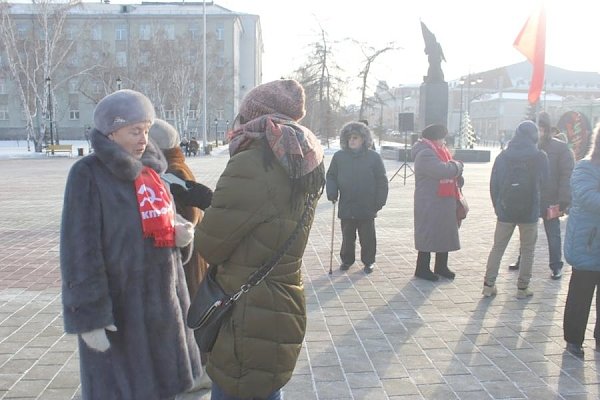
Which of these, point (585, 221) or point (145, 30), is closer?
point (585, 221)

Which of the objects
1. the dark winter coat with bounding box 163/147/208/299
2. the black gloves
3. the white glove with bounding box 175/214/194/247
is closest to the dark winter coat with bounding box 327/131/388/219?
the dark winter coat with bounding box 163/147/208/299

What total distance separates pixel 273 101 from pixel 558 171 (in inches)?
220

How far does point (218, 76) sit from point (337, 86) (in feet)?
52.5

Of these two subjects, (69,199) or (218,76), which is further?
(218,76)

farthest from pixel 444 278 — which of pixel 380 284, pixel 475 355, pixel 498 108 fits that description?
pixel 498 108

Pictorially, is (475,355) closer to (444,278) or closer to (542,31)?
(444,278)

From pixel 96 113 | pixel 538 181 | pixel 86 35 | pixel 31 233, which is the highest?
pixel 86 35

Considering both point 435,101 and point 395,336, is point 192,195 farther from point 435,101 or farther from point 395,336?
point 435,101

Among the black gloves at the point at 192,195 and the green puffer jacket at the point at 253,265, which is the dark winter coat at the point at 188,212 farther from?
the green puffer jacket at the point at 253,265

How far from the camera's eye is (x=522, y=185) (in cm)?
562

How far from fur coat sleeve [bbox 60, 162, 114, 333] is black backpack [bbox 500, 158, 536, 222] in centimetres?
437

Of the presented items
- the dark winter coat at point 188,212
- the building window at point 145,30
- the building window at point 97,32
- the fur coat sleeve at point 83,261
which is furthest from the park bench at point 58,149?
the building window at point 97,32

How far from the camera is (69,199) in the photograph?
239cm

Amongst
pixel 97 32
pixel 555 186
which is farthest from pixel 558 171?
pixel 97 32
